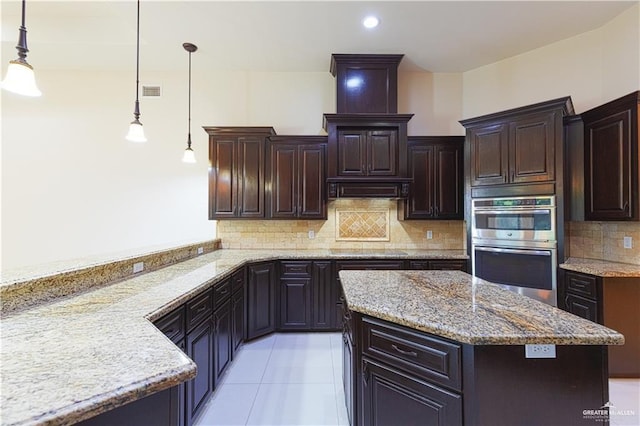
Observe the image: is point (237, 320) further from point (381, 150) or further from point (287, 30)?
point (287, 30)

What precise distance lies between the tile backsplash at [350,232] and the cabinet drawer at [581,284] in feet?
4.51

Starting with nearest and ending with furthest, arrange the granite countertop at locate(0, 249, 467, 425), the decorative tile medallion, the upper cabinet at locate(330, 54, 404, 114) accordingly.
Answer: the granite countertop at locate(0, 249, 467, 425)
the upper cabinet at locate(330, 54, 404, 114)
the decorative tile medallion

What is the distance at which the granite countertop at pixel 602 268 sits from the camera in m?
2.43

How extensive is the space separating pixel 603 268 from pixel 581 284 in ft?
0.73

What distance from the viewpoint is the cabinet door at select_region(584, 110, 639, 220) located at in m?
2.55

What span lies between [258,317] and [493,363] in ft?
8.52

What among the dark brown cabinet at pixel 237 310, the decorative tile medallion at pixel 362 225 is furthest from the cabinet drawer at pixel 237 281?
the decorative tile medallion at pixel 362 225

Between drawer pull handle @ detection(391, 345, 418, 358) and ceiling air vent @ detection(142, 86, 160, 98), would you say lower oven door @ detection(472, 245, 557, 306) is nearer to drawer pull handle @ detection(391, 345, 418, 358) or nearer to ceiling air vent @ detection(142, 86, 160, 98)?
drawer pull handle @ detection(391, 345, 418, 358)

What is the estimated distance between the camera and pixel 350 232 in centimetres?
414

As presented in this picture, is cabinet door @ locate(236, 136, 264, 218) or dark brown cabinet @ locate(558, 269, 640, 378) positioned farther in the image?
cabinet door @ locate(236, 136, 264, 218)

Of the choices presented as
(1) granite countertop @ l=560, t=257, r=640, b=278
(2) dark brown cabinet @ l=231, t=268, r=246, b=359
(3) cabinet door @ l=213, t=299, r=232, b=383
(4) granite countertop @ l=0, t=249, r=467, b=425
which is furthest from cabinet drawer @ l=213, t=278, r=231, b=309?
(1) granite countertop @ l=560, t=257, r=640, b=278

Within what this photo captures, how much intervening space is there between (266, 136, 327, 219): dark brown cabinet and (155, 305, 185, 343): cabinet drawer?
2.19m

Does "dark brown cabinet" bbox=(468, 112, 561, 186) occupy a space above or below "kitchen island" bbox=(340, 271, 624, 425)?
above

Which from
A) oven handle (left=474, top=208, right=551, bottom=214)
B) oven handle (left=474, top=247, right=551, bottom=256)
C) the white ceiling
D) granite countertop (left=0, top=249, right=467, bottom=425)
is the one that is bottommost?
granite countertop (left=0, top=249, right=467, bottom=425)
